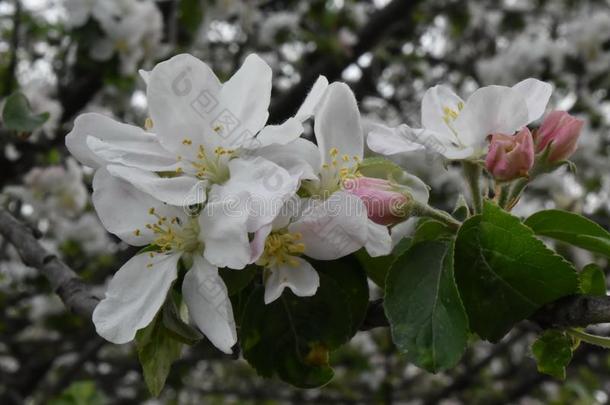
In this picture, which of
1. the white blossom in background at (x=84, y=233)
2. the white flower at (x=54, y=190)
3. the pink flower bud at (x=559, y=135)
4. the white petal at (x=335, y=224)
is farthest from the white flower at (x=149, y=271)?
the white blossom in background at (x=84, y=233)

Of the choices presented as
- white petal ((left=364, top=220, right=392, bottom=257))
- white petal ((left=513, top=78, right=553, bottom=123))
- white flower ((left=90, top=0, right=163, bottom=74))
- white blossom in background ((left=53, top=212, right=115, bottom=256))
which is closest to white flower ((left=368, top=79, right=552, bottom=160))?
white petal ((left=513, top=78, right=553, bottom=123))

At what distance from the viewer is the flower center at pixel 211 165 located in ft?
3.05

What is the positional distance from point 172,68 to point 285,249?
291mm

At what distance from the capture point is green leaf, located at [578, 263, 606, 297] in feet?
3.12

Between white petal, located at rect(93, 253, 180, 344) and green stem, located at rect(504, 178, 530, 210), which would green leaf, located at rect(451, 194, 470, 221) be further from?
white petal, located at rect(93, 253, 180, 344)

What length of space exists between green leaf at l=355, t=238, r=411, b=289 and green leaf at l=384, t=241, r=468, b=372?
0.06 metres

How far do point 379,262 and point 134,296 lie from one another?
342 mm

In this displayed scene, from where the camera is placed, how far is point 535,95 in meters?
0.98

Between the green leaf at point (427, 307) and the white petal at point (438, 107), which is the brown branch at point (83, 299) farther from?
the white petal at point (438, 107)

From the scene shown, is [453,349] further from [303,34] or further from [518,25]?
[518,25]

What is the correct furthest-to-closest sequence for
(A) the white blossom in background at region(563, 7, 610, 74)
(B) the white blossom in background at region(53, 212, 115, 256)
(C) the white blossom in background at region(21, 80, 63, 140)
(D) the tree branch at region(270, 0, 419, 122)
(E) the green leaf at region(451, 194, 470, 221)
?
(A) the white blossom in background at region(563, 7, 610, 74)
(B) the white blossom in background at region(53, 212, 115, 256)
(D) the tree branch at region(270, 0, 419, 122)
(C) the white blossom in background at region(21, 80, 63, 140)
(E) the green leaf at region(451, 194, 470, 221)

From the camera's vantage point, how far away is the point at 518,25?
4766 mm

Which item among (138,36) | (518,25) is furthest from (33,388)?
(518,25)

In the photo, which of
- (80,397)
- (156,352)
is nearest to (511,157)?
(156,352)
